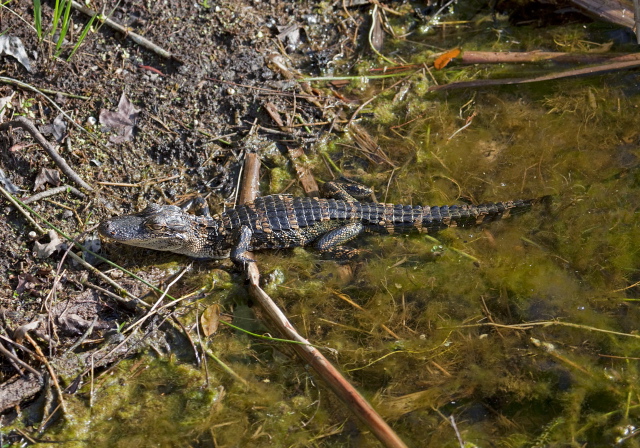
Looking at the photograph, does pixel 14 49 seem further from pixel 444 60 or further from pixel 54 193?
pixel 444 60

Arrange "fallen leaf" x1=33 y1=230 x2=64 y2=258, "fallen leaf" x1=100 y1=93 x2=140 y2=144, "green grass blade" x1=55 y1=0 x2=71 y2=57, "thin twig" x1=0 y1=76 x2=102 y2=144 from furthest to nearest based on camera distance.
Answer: "fallen leaf" x1=100 y1=93 x2=140 y2=144
"thin twig" x1=0 y1=76 x2=102 y2=144
"green grass blade" x1=55 y1=0 x2=71 y2=57
"fallen leaf" x1=33 y1=230 x2=64 y2=258

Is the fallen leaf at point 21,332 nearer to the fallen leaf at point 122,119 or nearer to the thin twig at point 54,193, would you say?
the thin twig at point 54,193

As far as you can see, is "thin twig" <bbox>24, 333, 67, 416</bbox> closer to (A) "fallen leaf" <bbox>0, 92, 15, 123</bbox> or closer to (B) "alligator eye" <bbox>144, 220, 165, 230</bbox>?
(B) "alligator eye" <bbox>144, 220, 165, 230</bbox>

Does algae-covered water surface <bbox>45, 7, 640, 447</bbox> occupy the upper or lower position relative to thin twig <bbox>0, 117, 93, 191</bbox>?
lower

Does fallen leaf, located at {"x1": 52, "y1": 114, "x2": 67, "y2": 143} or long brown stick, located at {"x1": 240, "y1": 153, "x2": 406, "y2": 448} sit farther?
fallen leaf, located at {"x1": 52, "y1": 114, "x2": 67, "y2": 143}

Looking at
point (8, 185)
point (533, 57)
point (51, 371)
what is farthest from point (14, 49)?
point (533, 57)

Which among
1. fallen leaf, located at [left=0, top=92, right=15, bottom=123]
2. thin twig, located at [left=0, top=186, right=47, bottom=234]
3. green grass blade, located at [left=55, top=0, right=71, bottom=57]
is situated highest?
green grass blade, located at [left=55, top=0, right=71, bottom=57]

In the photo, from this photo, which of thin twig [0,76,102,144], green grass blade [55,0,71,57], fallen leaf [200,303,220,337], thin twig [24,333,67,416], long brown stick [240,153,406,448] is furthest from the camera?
thin twig [0,76,102,144]

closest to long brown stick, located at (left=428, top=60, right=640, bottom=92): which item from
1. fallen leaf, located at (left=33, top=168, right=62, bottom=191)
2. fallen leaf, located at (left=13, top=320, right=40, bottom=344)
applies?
fallen leaf, located at (left=33, top=168, right=62, bottom=191)

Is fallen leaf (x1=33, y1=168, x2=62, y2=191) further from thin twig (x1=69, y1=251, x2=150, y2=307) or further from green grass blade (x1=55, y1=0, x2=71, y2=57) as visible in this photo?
green grass blade (x1=55, y1=0, x2=71, y2=57)
